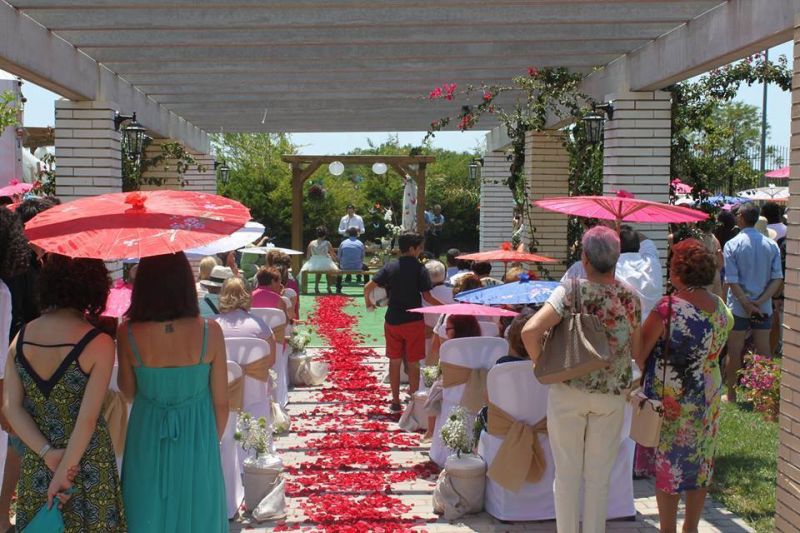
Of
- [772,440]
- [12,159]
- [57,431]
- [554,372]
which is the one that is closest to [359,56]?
[772,440]

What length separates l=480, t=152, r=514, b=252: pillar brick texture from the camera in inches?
757

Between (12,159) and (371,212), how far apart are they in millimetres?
14870

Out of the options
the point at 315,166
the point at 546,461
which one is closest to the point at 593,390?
the point at 546,461

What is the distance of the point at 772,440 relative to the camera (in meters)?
7.41

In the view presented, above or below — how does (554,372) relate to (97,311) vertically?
below

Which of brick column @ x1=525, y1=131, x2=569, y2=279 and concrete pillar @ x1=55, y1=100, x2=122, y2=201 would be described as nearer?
concrete pillar @ x1=55, y1=100, x2=122, y2=201

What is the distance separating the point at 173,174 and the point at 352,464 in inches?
446

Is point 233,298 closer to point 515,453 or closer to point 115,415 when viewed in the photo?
point 515,453

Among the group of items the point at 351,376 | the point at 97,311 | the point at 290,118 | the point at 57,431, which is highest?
the point at 290,118

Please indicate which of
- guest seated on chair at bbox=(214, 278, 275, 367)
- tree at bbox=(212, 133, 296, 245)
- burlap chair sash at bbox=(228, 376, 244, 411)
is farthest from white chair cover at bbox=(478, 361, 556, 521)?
tree at bbox=(212, 133, 296, 245)

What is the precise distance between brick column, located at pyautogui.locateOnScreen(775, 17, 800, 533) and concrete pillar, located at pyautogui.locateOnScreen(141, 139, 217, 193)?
11.0 m

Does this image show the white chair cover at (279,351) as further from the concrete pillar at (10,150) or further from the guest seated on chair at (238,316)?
the concrete pillar at (10,150)

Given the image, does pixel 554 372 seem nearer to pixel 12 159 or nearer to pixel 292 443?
pixel 292 443

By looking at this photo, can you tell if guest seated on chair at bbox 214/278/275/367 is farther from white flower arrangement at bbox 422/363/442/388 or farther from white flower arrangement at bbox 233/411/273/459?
white flower arrangement at bbox 422/363/442/388
